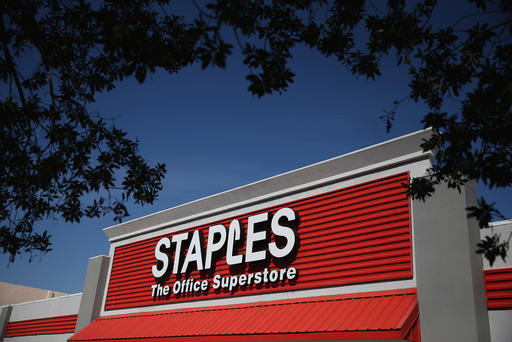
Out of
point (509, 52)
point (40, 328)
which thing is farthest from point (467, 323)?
point (40, 328)

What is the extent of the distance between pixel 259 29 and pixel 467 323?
7271 millimetres

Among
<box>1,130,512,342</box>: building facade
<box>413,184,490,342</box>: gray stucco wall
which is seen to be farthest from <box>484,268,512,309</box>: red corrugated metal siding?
<box>413,184,490,342</box>: gray stucco wall

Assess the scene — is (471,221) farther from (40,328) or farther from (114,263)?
(40,328)

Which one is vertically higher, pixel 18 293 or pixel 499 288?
pixel 18 293

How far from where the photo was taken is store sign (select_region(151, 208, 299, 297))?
1431 centimetres

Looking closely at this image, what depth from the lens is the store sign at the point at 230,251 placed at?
1431 cm

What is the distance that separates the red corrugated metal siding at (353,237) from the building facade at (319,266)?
0.03m

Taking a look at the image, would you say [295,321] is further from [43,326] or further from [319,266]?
[43,326]

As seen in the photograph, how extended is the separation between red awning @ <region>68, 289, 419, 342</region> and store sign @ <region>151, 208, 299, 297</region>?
2.56 ft

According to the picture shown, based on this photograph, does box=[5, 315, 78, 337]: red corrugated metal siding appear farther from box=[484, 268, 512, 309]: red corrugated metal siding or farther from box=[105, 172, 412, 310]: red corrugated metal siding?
box=[484, 268, 512, 309]: red corrugated metal siding

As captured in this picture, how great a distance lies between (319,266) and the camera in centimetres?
1330

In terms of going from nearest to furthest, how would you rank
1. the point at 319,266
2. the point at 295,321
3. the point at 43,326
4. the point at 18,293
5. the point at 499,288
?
the point at 499,288, the point at 295,321, the point at 319,266, the point at 43,326, the point at 18,293

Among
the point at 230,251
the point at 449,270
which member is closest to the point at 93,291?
the point at 230,251

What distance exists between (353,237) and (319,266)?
130cm
